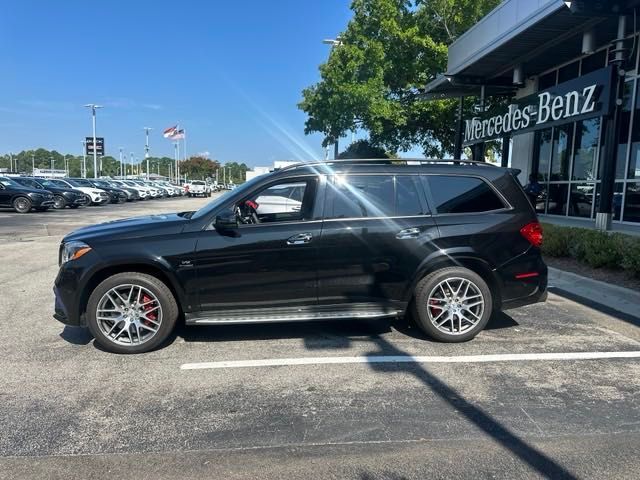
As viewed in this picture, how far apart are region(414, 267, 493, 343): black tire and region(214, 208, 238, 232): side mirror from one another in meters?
1.94

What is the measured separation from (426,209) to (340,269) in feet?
3.67

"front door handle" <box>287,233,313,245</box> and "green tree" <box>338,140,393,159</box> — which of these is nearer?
"front door handle" <box>287,233,313,245</box>

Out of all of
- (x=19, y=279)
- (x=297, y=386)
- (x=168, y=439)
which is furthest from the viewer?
(x=19, y=279)

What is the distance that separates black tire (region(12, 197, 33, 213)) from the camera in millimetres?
22562

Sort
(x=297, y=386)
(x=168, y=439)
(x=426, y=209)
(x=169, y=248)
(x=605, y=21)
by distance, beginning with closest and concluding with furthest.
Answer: (x=168, y=439) → (x=297, y=386) → (x=169, y=248) → (x=426, y=209) → (x=605, y=21)

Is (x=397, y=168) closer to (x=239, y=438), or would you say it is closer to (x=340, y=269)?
(x=340, y=269)

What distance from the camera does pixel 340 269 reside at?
485 cm

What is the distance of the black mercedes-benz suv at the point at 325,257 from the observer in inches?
184

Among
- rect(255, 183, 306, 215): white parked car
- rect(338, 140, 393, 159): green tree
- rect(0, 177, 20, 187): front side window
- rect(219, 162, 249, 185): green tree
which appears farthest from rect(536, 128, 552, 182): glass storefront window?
rect(219, 162, 249, 185): green tree

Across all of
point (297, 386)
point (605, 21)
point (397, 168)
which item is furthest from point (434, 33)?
point (297, 386)

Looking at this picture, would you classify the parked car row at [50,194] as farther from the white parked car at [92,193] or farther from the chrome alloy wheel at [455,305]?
the chrome alloy wheel at [455,305]

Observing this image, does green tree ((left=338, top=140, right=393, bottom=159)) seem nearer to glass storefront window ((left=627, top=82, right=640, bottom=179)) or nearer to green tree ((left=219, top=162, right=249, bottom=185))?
glass storefront window ((left=627, top=82, right=640, bottom=179))

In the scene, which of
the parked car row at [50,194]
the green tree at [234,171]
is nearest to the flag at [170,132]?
the parked car row at [50,194]

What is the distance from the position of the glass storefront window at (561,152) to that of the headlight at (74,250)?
1503 centimetres
